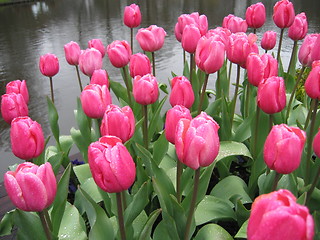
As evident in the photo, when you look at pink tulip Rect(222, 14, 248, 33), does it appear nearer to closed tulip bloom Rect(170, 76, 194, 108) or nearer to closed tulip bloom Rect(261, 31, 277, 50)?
closed tulip bloom Rect(261, 31, 277, 50)

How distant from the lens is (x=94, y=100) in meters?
1.10

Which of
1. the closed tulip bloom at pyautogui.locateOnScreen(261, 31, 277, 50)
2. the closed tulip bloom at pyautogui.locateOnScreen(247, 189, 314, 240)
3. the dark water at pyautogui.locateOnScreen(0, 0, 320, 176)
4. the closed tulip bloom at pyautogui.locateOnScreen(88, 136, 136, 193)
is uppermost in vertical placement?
the closed tulip bloom at pyautogui.locateOnScreen(247, 189, 314, 240)

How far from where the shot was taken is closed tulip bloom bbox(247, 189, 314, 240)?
0.45 m

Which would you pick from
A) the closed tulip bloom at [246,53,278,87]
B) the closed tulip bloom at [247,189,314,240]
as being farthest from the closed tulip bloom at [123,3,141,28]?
the closed tulip bloom at [247,189,314,240]

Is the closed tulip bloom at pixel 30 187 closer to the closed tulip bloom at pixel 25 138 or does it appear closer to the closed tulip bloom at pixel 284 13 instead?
the closed tulip bloom at pixel 25 138

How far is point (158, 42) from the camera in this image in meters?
1.60

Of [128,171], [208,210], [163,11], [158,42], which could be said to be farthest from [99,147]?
[163,11]

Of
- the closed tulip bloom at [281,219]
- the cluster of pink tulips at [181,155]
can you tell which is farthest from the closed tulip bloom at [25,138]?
the closed tulip bloom at [281,219]

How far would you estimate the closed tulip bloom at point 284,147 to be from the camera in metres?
0.77

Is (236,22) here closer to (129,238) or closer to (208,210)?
(208,210)

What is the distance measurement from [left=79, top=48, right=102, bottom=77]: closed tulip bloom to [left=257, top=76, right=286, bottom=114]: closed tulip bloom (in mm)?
707

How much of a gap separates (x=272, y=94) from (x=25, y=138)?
658 millimetres

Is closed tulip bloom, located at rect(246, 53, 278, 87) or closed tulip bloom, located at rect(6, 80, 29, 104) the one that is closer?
closed tulip bloom, located at rect(246, 53, 278, 87)

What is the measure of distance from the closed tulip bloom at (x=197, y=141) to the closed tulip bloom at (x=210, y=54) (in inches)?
19.4
